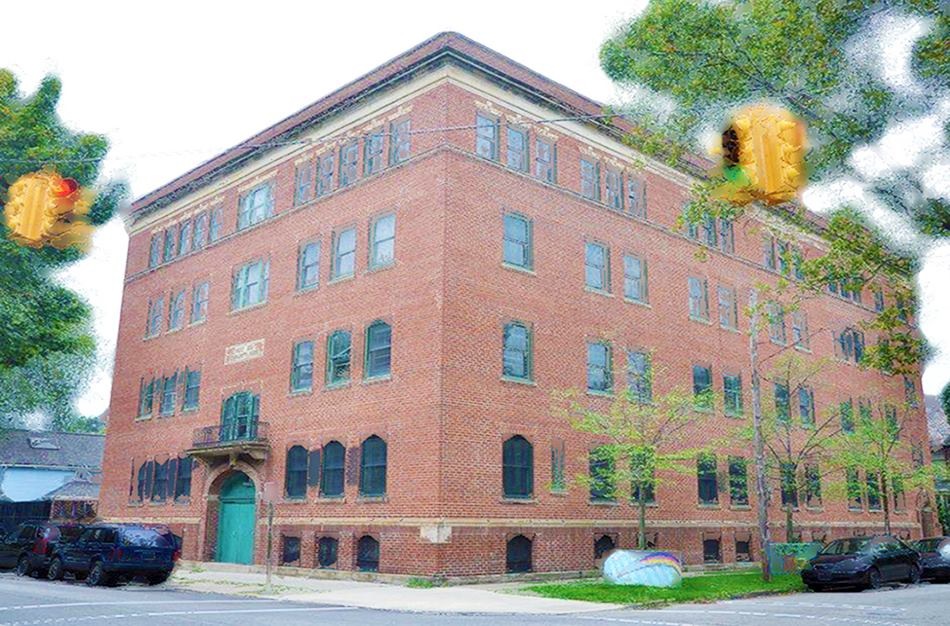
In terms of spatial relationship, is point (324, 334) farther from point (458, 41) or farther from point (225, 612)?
point (225, 612)

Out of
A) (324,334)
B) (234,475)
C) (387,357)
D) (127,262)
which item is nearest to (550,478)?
(387,357)

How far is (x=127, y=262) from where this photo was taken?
41969mm

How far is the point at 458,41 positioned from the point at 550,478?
13689 millimetres

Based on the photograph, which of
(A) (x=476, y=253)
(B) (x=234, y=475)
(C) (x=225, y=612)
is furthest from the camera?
(B) (x=234, y=475)

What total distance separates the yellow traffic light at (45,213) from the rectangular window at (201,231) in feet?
90.0

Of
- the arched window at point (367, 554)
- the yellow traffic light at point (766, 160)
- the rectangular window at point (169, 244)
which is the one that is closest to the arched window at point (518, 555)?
the arched window at point (367, 554)

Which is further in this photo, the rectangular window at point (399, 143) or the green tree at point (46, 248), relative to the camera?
the rectangular window at point (399, 143)

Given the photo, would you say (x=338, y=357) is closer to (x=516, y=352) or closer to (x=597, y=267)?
(x=516, y=352)

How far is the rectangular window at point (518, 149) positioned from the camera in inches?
1142

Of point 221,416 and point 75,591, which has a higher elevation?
point 221,416

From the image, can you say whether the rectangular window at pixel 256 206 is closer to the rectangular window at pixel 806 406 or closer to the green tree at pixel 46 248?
the green tree at pixel 46 248

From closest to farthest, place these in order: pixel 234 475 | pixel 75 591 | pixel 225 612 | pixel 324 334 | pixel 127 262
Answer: pixel 225 612, pixel 75 591, pixel 324 334, pixel 234 475, pixel 127 262

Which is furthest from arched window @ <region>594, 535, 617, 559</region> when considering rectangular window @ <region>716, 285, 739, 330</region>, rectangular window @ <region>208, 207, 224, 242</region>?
rectangular window @ <region>208, 207, 224, 242</region>

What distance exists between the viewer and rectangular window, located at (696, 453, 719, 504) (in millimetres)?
32906
